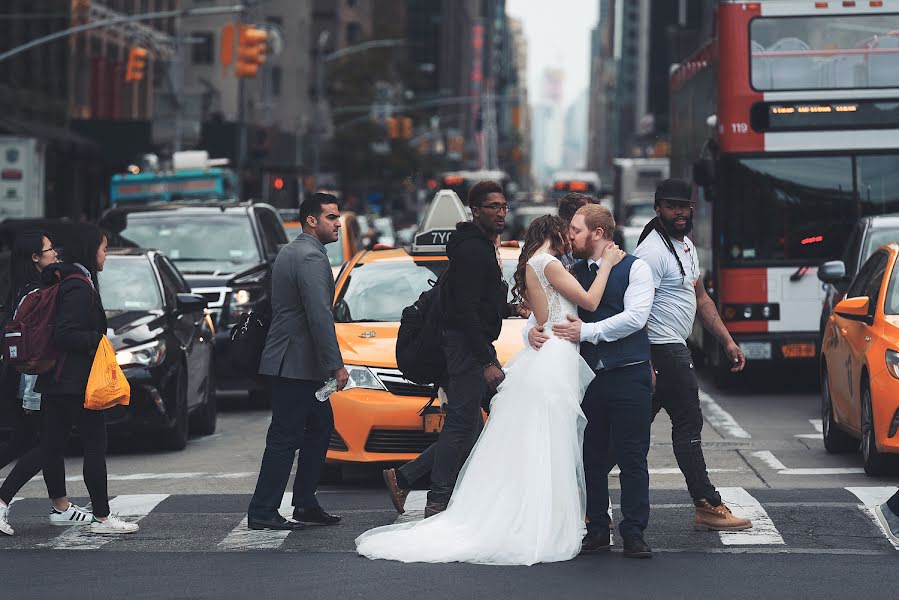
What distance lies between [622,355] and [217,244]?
10613 millimetres

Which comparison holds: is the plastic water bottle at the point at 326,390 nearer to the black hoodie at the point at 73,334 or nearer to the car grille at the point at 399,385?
the black hoodie at the point at 73,334

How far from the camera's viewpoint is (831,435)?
→ 40.9ft

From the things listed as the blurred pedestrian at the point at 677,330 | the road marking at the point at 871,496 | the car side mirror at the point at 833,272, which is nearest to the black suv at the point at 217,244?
the car side mirror at the point at 833,272

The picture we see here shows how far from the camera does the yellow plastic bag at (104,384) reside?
897 cm

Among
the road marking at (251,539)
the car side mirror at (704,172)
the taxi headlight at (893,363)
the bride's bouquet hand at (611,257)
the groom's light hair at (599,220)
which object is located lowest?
the road marking at (251,539)

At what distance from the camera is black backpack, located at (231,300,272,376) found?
30.3 feet

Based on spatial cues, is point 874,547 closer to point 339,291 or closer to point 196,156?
point 339,291

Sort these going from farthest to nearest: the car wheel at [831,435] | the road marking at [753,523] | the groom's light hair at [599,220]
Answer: the car wheel at [831,435] < the road marking at [753,523] < the groom's light hair at [599,220]

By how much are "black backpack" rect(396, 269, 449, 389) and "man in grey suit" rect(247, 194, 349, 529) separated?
468 mm

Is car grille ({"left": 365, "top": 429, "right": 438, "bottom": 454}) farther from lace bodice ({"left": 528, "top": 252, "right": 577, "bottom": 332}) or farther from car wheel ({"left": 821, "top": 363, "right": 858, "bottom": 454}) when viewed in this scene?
car wheel ({"left": 821, "top": 363, "right": 858, "bottom": 454})

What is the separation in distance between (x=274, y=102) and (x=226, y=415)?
76270 millimetres

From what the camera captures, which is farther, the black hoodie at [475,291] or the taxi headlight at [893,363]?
the taxi headlight at [893,363]

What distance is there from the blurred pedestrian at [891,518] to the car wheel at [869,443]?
2347mm

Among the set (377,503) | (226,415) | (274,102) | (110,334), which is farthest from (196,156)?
(274,102)
